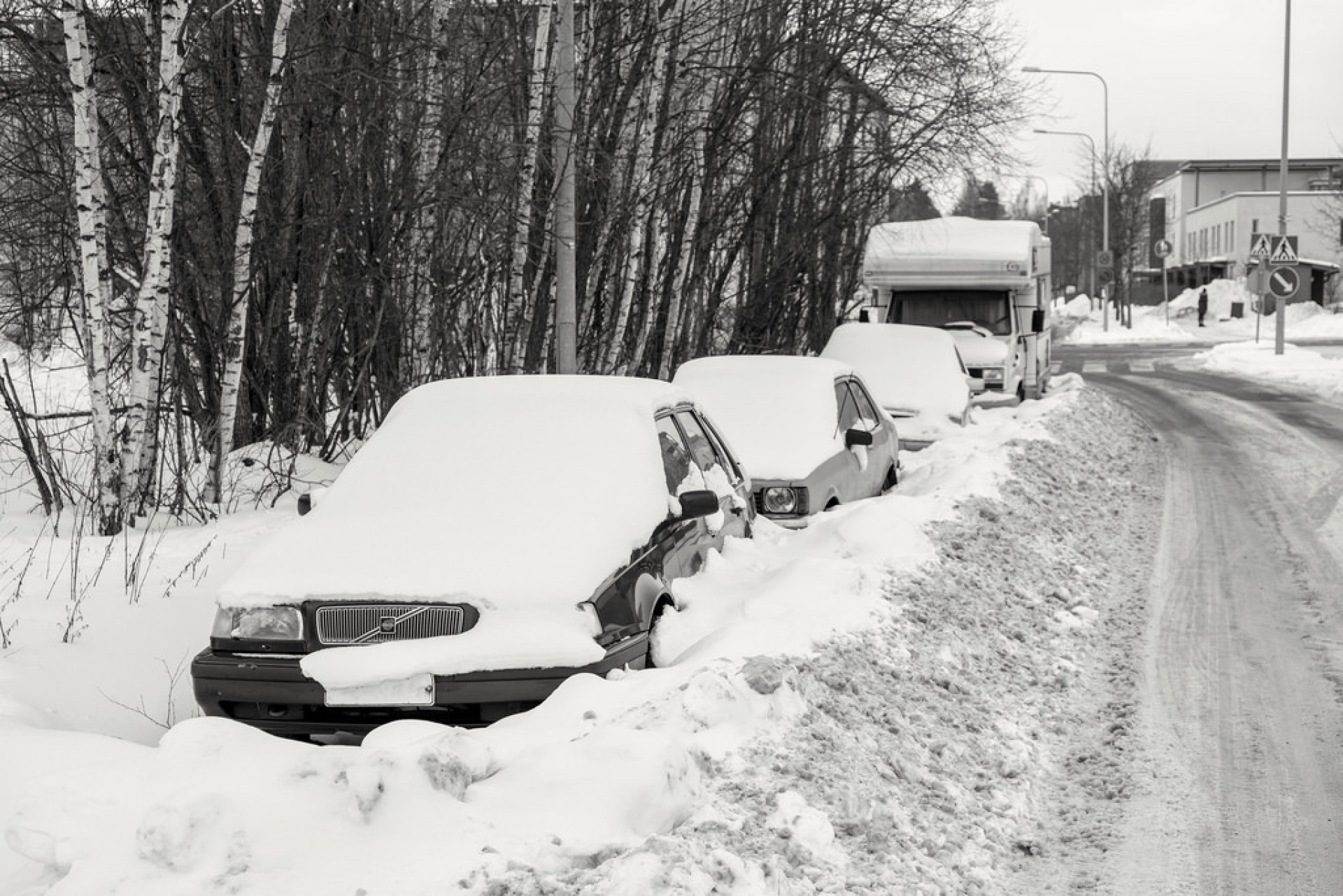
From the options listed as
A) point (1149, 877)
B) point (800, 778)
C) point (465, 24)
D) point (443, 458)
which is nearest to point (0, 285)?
point (465, 24)

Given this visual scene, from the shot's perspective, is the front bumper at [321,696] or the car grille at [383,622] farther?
the car grille at [383,622]

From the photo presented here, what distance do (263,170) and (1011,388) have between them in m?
11.8

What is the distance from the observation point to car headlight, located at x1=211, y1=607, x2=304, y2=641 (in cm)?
535

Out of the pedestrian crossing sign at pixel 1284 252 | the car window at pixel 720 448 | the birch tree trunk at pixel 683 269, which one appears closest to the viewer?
the car window at pixel 720 448

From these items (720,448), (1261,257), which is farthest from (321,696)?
(1261,257)

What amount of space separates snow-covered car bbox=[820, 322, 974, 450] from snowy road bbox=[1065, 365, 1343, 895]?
8.28 ft

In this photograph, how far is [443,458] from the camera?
20.8 ft

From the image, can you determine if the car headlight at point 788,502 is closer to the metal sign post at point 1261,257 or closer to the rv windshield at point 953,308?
the rv windshield at point 953,308

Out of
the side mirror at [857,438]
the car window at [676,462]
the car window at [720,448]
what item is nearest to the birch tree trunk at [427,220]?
the side mirror at [857,438]

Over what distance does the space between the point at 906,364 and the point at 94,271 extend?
923cm

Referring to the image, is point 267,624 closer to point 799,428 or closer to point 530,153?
point 799,428

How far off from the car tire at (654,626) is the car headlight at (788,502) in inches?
131

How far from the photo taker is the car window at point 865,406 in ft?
38.0

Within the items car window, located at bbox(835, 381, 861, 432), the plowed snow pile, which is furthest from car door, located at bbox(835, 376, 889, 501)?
the plowed snow pile
